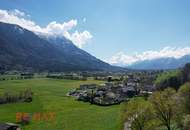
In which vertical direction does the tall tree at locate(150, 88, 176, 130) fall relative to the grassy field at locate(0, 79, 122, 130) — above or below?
above

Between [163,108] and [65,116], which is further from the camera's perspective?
[65,116]

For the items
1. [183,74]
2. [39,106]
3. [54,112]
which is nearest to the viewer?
[54,112]

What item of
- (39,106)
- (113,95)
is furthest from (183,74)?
(39,106)

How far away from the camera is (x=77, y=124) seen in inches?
4267

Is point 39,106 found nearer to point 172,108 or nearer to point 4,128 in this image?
point 4,128

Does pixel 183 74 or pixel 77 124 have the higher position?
pixel 183 74

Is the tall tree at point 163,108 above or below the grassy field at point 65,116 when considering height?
above

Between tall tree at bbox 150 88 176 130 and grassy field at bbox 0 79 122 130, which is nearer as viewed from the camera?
tall tree at bbox 150 88 176 130

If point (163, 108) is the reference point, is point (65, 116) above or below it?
below

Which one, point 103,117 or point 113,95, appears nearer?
point 103,117

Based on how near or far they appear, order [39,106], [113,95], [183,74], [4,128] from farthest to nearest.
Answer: [113,95], [183,74], [39,106], [4,128]

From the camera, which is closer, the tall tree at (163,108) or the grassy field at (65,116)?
the tall tree at (163,108)

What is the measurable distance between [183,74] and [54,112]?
74.0 metres

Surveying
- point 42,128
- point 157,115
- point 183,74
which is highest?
point 183,74
